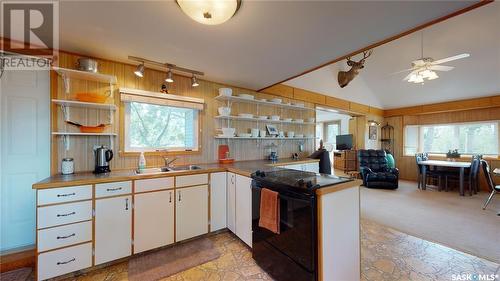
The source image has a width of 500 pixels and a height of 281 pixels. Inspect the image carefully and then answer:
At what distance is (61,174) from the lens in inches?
84.6

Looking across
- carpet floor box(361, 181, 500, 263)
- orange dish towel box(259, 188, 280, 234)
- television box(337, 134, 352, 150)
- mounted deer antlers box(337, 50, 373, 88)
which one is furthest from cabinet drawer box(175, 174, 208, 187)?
television box(337, 134, 352, 150)

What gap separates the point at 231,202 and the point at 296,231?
125cm

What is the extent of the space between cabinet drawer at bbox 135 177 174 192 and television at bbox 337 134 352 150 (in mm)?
6611

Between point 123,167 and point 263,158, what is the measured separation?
248 cm

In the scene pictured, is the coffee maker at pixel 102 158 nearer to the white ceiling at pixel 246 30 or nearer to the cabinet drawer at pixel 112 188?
the cabinet drawer at pixel 112 188

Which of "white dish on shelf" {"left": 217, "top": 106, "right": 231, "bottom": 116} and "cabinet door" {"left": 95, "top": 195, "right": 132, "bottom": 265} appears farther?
"white dish on shelf" {"left": 217, "top": 106, "right": 231, "bottom": 116}

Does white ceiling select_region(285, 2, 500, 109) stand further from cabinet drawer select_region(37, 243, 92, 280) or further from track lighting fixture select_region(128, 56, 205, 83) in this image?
cabinet drawer select_region(37, 243, 92, 280)

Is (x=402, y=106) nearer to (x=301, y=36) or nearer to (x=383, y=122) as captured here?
(x=383, y=122)

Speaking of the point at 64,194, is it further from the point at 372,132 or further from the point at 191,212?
the point at 372,132

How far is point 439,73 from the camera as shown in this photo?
189 inches

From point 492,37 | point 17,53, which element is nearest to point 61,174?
point 17,53

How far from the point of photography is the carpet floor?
95.5 inches

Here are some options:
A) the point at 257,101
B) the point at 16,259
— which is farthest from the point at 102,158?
the point at 257,101

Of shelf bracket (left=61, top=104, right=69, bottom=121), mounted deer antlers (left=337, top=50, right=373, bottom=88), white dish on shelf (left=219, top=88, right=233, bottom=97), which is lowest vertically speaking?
shelf bracket (left=61, top=104, right=69, bottom=121)
